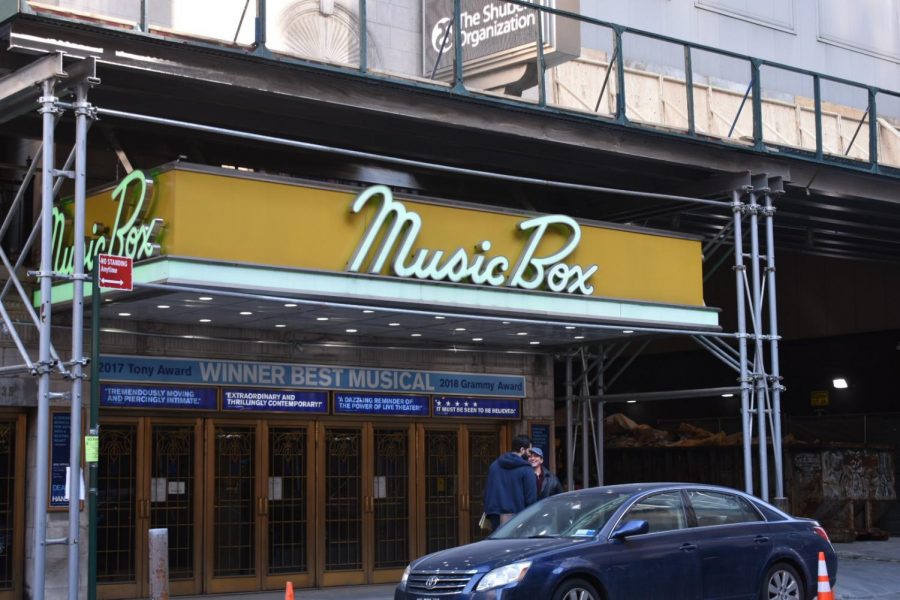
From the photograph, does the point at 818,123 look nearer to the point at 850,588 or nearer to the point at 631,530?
the point at 850,588

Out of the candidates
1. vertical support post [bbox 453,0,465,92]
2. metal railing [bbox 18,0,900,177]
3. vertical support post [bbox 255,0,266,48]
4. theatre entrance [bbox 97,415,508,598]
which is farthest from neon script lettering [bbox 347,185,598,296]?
theatre entrance [bbox 97,415,508,598]

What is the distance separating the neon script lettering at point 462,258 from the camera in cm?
1565

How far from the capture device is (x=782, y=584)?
13227 millimetres

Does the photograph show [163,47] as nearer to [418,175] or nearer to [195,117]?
[195,117]

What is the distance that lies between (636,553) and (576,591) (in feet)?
2.65

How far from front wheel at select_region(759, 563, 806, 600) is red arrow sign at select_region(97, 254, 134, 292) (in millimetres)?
7099

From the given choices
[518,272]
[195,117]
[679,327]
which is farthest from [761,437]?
[195,117]

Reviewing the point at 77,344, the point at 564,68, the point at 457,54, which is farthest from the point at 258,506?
the point at 564,68

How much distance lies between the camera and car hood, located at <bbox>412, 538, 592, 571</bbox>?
11656 millimetres

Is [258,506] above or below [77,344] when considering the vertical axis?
below

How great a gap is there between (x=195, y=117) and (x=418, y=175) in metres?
4.23

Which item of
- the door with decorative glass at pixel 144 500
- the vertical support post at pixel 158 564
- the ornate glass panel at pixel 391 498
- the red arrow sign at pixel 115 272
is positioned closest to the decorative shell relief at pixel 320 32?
the red arrow sign at pixel 115 272

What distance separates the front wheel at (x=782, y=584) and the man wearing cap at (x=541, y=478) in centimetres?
357

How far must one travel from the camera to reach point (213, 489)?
17500 mm
